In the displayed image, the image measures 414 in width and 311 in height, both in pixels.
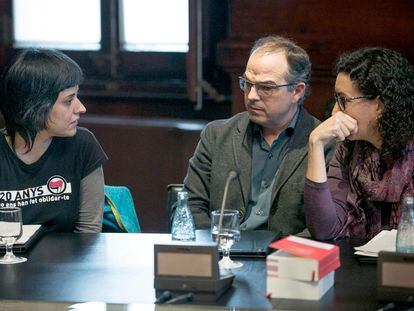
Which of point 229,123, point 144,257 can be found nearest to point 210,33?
point 229,123

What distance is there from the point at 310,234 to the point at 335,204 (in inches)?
5.8

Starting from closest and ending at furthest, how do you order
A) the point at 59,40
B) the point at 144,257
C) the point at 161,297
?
the point at 161,297
the point at 144,257
the point at 59,40

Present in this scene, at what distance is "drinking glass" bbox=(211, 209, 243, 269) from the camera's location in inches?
104

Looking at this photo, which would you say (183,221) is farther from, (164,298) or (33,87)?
(33,87)

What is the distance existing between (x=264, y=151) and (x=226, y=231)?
81 centimetres

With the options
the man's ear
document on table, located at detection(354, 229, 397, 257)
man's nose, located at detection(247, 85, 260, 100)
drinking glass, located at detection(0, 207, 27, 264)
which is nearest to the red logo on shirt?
drinking glass, located at detection(0, 207, 27, 264)

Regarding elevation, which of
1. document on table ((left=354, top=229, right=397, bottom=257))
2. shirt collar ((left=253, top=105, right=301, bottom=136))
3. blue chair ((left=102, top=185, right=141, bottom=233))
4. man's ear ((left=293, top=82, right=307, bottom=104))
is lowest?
blue chair ((left=102, top=185, right=141, bottom=233))

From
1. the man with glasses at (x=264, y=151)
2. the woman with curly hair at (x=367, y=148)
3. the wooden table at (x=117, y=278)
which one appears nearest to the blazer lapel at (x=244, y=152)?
the man with glasses at (x=264, y=151)

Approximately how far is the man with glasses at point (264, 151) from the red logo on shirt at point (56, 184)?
45 centimetres

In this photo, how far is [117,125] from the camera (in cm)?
500

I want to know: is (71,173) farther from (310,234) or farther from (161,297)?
(161,297)

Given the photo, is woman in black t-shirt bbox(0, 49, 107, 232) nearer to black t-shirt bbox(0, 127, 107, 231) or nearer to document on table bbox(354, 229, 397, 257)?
black t-shirt bbox(0, 127, 107, 231)

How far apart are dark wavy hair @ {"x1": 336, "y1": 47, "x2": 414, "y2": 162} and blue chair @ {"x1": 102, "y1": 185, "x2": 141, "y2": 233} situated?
954mm

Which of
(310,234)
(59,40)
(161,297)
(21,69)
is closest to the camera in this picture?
(161,297)
